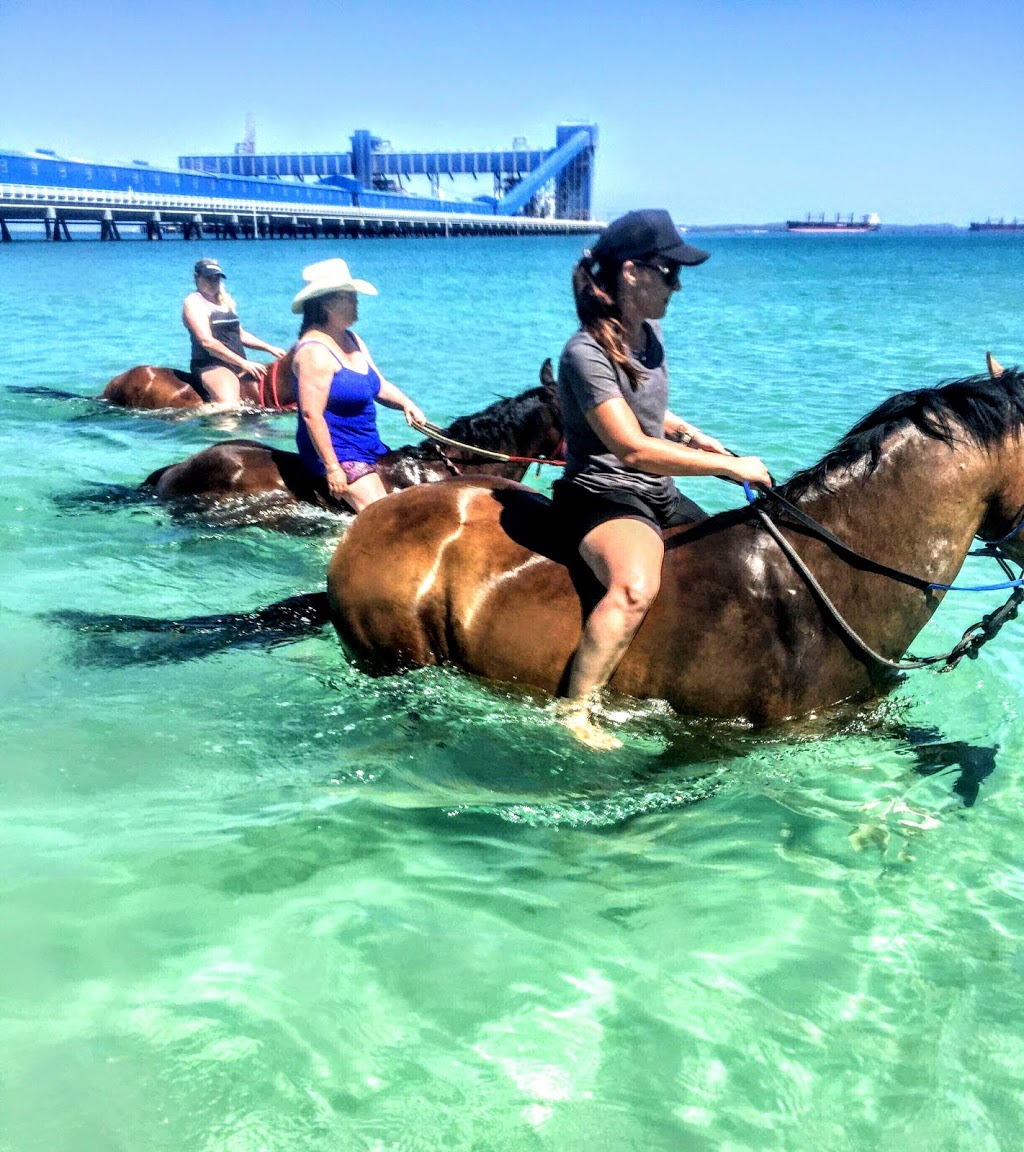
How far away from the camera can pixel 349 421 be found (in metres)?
7.30

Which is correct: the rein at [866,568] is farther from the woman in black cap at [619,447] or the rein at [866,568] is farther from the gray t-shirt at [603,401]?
the gray t-shirt at [603,401]

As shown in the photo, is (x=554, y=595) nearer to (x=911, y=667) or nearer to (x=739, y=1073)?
(x=911, y=667)

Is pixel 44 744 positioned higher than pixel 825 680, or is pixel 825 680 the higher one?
pixel 825 680

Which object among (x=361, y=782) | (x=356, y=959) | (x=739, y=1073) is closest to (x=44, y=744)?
(x=361, y=782)


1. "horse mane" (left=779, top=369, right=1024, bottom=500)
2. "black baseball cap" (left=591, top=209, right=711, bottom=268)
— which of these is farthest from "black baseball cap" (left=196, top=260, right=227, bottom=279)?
"horse mane" (left=779, top=369, right=1024, bottom=500)

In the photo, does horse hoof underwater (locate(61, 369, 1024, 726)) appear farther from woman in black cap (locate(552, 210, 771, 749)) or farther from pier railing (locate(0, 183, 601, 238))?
pier railing (locate(0, 183, 601, 238))

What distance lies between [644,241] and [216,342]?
31.4ft

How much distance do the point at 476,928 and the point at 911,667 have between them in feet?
6.95

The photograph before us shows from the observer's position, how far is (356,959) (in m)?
3.43

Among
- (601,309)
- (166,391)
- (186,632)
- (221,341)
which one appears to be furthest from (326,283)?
(166,391)

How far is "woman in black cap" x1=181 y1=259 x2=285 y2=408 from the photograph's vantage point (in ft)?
39.2

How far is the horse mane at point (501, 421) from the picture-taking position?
7.18 meters

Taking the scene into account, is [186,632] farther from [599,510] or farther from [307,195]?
[307,195]

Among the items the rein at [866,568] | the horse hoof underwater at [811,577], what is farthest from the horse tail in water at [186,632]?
the rein at [866,568]
